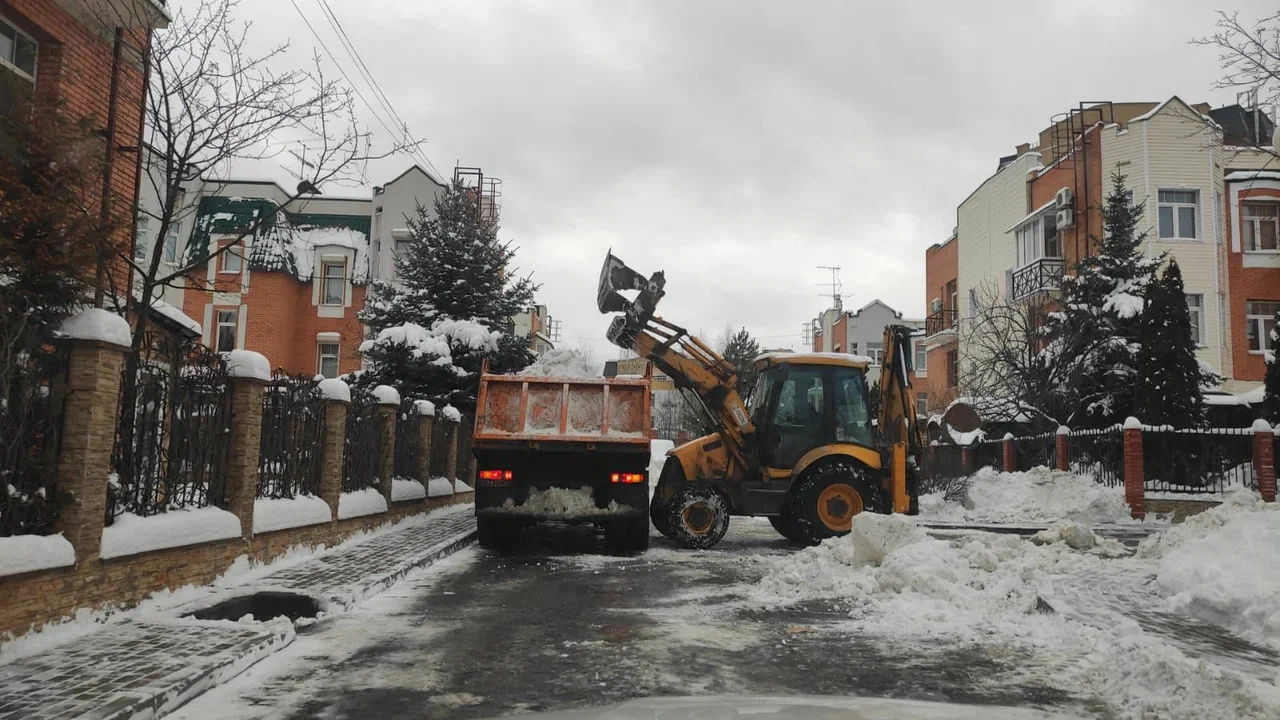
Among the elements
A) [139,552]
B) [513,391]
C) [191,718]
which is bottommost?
[191,718]

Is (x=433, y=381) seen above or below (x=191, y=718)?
above

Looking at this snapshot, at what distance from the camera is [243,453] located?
9492mm

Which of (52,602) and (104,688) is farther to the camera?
(52,602)

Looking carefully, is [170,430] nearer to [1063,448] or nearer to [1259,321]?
[1063,448]

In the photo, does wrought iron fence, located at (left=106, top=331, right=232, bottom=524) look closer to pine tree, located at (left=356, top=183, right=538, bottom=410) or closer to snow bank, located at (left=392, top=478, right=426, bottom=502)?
snow bank, located at (left=392, top=478, right=426, bottom=502)

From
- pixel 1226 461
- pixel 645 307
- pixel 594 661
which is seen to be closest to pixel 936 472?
pixel 1226 461

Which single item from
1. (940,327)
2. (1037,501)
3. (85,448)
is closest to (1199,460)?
(1037,501)

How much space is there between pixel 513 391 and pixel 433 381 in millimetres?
10928

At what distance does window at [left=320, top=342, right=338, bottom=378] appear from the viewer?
34.9m

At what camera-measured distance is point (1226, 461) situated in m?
19.8

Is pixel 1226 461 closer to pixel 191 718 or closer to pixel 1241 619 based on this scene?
pixel 1241 619

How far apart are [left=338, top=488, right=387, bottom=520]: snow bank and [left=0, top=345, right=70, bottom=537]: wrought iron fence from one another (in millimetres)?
5940

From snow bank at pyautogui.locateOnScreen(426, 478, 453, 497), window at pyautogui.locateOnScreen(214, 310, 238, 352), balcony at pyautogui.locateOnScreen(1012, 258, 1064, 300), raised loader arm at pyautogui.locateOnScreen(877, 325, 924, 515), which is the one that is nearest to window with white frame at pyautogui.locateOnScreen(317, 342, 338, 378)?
window at pyautogui.locateOnScreen(214, 310, 238, 352)

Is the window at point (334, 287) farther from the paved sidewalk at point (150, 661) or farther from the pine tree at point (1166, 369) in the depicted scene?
the paved sidewalk at point (150, 661)
